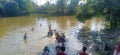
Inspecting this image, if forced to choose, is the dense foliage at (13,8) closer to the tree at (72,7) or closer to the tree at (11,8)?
the tree at (11,8)

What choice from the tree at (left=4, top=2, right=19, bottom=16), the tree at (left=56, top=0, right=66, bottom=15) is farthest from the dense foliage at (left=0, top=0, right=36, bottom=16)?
the tree at (left=56, top=0, right=66, bottom=15)

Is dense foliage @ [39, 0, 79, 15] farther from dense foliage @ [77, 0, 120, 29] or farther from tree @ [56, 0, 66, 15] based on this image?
dense foliage @ [77, 0, 120, 29]

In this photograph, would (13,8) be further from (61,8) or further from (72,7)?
(72,7)

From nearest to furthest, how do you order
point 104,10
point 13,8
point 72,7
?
point 104,10, point 13,8, point 72,7

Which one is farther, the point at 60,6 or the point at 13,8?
the point at 60,6

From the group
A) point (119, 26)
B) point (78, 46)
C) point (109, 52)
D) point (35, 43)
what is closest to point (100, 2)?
point (119, 26)

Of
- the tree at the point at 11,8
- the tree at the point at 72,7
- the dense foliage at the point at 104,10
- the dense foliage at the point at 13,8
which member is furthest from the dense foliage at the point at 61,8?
the dense foliage at the point at 104,10

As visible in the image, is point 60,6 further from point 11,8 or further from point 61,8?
point 11,8

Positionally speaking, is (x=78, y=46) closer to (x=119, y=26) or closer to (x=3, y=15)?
(x=119, y=26)

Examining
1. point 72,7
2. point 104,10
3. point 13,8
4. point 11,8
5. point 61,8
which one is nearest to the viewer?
point 104,10

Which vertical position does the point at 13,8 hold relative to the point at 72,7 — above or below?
below

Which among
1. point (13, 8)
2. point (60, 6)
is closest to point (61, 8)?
point (60, 6)

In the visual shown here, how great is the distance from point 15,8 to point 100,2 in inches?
2179

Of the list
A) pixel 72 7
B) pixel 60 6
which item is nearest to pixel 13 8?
pixel 60 6
